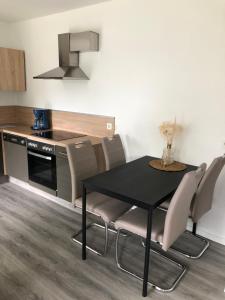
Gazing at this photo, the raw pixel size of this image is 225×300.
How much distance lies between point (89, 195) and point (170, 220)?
928mm

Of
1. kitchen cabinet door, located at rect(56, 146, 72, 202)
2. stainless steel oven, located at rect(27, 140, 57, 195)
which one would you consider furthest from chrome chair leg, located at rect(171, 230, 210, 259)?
stainless steel oven, located at rect(27, 140, 57, 195)

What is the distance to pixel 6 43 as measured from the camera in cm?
393

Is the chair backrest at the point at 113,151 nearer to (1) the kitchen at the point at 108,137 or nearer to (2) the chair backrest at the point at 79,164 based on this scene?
(1) the kitchen at the point at 108,137

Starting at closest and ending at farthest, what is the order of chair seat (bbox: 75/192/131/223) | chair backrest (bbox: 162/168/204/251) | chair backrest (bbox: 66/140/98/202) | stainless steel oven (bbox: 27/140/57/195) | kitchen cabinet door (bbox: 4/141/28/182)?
chair backrest (bbox: 162/168/204/251) < chair seat (bbox: 75/192/131/223) < chair backrest (bbox: 66/140/98/202) < stainless steel oven (bbox: 27/140/57/195) < kitchen cabinet door (bbox: 4/141/28/182)

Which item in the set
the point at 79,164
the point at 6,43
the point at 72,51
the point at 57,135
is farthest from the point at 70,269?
the point at 6,43

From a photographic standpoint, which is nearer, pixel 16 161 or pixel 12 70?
pixel 16 161

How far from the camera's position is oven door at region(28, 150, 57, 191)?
3.02 m

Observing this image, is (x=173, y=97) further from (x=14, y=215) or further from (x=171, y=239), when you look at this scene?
(x=14, y=215)

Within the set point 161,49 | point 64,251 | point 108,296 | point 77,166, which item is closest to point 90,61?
point 161,49

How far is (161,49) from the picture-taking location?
2.50 m

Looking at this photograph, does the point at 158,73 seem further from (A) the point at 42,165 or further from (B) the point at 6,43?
(B) the point at 6,43

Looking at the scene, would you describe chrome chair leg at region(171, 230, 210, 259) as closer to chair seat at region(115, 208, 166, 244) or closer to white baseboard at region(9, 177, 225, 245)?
white baseboard at region(9, 177, 225, 245)

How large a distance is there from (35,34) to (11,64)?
0.57 meters

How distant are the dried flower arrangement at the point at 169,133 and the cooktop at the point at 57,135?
4.00ft
